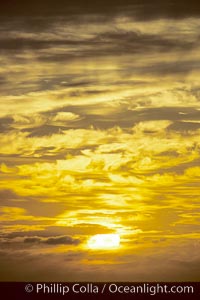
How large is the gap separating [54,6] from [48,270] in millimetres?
1579

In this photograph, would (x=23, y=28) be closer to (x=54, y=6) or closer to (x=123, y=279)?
(x=54, y=6)

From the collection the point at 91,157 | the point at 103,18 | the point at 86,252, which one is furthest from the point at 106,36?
the point at 86,252

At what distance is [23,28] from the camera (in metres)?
9.09

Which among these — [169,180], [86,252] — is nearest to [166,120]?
[169,180]

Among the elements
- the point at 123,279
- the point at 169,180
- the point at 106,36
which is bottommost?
the point at 123,279

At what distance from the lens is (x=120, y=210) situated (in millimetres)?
9039

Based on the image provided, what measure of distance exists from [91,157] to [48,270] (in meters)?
0.73

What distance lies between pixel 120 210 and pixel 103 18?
3.77 ft

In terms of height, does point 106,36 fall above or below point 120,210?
above

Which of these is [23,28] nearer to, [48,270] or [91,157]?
[91,157]

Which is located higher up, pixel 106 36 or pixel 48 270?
pixel 106 36
